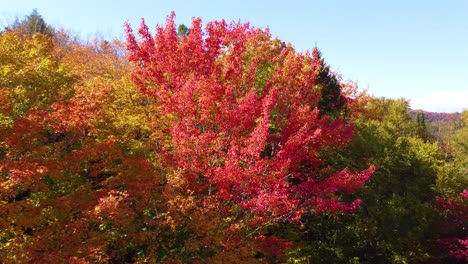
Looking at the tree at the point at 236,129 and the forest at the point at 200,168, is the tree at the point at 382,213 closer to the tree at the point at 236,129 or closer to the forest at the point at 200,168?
the forest at the point at 200,168

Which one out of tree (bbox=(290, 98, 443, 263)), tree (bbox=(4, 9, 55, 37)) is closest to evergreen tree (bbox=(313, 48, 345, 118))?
tree (bbox=(290, 98, 443, 263))

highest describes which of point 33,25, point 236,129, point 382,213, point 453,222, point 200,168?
point 33,25

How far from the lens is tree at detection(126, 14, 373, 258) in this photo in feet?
44.5

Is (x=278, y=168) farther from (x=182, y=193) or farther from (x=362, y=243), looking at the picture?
(x=362, y=243)

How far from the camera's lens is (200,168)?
1362cm

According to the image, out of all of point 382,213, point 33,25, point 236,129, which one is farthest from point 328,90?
point 33,25

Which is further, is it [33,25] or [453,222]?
[33,25]

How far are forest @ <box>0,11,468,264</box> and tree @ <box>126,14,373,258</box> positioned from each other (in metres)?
0.08

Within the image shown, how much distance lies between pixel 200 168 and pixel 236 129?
2.33m

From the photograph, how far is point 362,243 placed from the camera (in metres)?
20.6

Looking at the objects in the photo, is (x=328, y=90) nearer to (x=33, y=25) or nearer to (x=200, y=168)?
(x=200, y=168)

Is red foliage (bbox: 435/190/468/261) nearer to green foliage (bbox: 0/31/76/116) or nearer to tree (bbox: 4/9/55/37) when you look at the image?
green foliage (bbox: 0/31/76/116)

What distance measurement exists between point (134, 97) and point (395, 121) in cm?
3417

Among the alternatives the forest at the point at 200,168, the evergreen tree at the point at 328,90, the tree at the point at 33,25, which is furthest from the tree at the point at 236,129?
the tree at the point at 33,25
